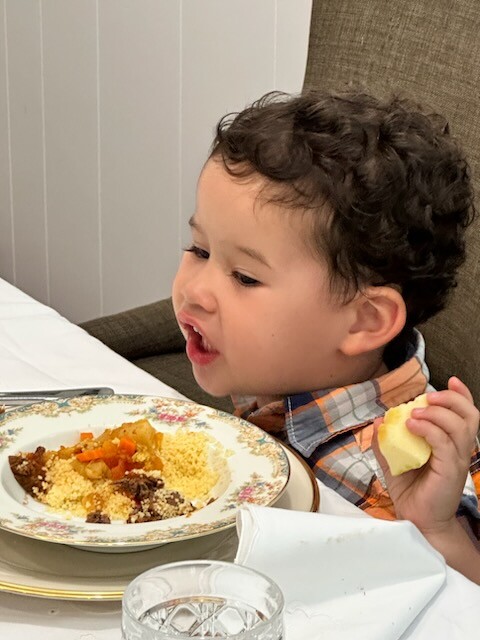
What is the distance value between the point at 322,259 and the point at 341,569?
490 mm

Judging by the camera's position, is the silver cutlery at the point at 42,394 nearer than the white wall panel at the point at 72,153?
Yes

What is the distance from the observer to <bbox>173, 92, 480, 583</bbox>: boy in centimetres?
111

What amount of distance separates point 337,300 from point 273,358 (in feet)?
0.30

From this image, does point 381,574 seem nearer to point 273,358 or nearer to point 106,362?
point 273,358

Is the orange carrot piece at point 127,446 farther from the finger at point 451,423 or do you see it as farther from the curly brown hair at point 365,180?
the curly brown hair at point 365,180

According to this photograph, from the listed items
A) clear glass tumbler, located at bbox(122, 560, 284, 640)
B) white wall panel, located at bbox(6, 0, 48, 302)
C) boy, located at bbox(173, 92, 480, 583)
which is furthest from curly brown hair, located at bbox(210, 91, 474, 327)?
white wall panel, located at bbox(6, 0, 48, 302)

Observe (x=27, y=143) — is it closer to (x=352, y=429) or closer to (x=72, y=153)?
(x=72, y=153)

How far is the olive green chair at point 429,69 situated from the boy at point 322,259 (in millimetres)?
318

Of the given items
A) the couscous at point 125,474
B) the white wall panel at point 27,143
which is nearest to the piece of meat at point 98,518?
the couscous at point 125,474

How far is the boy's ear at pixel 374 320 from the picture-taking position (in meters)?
1.16

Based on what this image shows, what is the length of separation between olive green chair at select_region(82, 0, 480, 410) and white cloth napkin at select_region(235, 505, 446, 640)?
0.79 metres

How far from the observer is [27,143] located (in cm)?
342

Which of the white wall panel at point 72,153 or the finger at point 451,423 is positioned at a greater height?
the finger at point 451,423

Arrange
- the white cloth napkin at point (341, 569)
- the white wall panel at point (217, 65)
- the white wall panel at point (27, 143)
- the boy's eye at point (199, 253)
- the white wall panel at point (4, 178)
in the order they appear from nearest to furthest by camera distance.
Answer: the white cloth napkin at point (341, 569), the boy's eye at point (199, 253), the white wall panel at point (217, 65), the white wall panel at point (27, 143), the white wall panel at point (4, 178)
